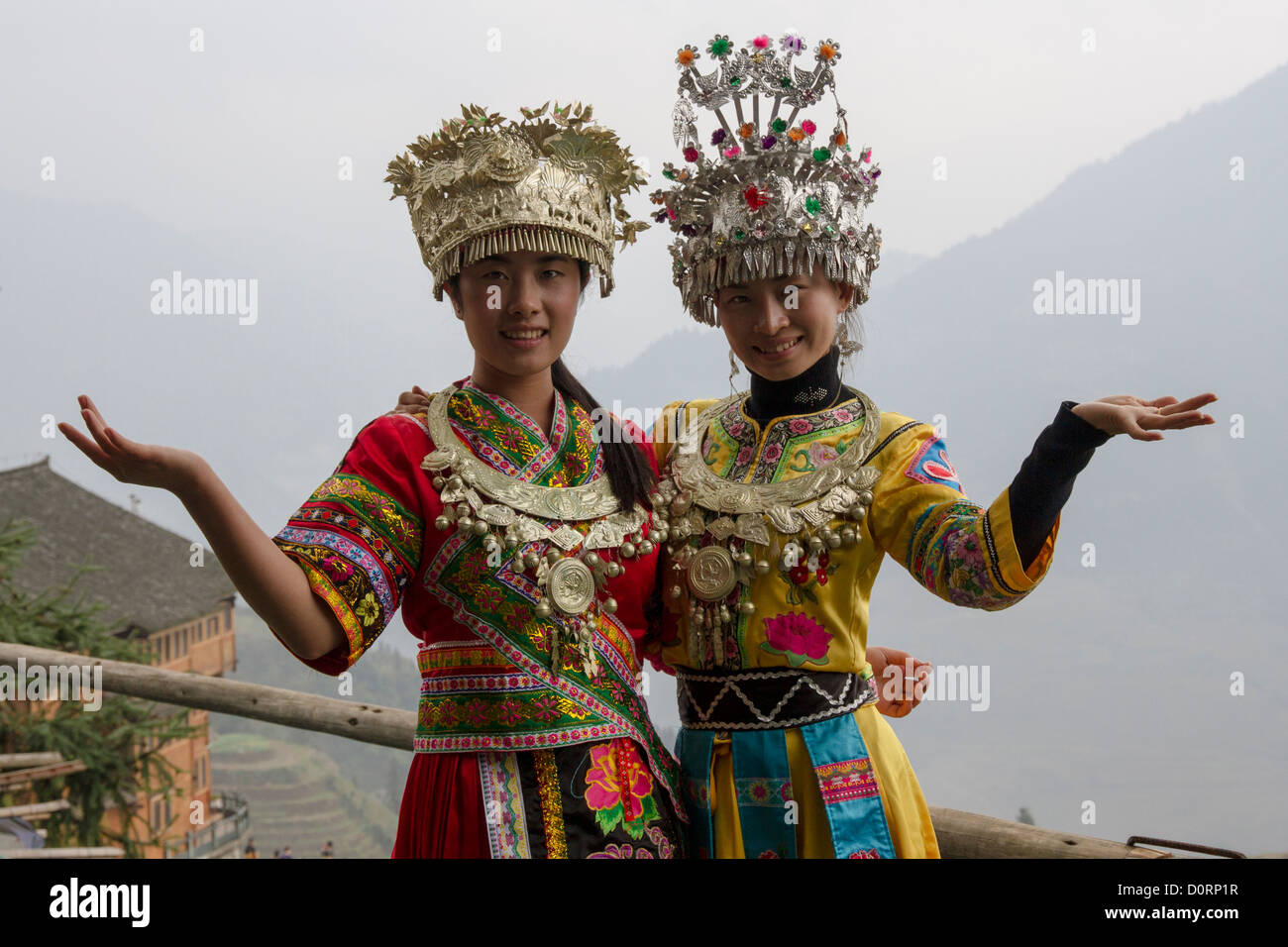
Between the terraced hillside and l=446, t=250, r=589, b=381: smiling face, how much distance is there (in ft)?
56.9

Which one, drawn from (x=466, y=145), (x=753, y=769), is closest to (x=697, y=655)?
(x=753, y=769)

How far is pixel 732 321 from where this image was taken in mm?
2359

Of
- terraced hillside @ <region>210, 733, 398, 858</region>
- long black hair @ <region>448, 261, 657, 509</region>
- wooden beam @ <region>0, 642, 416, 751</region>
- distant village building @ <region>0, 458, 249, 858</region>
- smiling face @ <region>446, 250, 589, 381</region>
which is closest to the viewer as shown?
smiling face @ <region>446, 250, 589, 381</region>

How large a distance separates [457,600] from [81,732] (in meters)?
12.2

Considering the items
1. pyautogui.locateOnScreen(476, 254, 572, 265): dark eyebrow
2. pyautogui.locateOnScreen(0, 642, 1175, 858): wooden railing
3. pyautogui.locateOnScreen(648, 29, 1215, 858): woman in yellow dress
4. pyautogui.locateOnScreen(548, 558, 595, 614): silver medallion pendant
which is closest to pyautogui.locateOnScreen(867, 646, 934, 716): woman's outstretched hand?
pyautogui.locateOnScreen(648, 29, 1215, 858): woman in yellow dress

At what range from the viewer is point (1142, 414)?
1.88 meters

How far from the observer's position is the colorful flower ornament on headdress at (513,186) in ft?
7.16

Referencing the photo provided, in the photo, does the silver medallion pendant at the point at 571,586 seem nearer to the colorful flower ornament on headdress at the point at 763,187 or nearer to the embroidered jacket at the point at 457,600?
the embroidered jacket at the point at 457,600

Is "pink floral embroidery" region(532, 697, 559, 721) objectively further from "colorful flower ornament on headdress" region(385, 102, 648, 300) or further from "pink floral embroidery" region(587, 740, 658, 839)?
"colorful flower ornament on headdress" region(385, 102, 648, 300)

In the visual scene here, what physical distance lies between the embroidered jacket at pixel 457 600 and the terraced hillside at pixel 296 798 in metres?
17.2

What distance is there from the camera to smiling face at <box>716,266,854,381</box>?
2309 mm

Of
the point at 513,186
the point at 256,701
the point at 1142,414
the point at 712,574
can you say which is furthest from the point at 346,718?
the point at 1142,414

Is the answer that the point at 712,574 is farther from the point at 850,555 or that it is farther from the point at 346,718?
the point at 346,718
